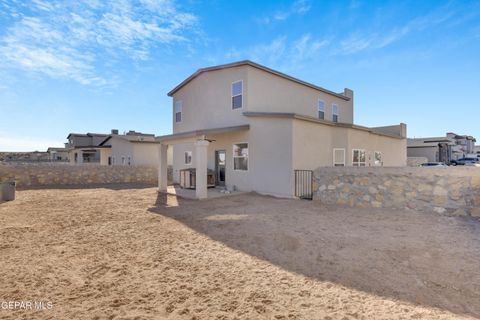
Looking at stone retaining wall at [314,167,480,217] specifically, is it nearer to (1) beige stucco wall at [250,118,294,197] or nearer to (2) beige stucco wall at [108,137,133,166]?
(1) beige stucco wall at [250,118,294,197]

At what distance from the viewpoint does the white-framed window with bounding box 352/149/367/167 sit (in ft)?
49.6

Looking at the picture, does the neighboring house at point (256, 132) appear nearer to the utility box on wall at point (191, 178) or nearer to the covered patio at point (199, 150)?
the covered patio at point (199, 150)

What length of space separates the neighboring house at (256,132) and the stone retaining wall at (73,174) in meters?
4.13

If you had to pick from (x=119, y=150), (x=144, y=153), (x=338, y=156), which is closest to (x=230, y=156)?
(x=338, y=156)

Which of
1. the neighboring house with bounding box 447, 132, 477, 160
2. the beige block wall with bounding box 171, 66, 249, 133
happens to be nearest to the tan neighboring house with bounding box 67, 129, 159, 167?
the beige block wall with bounding box 171, 66, 249, 133

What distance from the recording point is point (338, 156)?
14219mm

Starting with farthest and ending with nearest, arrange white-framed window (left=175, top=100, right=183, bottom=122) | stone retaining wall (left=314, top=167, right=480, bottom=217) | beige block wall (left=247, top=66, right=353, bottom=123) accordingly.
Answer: white-framed window (left=175, top=100, right=183, bottom=122) → beige block wall (left=247, top=66, right=353, bottom=123) → stone retaining wall (left=314, top=167, right=480, bottom=217)

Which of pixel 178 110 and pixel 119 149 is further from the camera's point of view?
pixel 119 149

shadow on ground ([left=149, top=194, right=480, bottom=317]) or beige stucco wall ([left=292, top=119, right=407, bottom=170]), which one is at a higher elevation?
beige stucco wall ([left=292, top=119, right=407, bottom=170])

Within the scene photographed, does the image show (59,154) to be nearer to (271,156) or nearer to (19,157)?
(19,157)

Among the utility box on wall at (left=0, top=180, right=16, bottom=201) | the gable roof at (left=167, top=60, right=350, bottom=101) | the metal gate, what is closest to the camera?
the utility box on wall at (left=0, top=180, right=16, bottom=201)

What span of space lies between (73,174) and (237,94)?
43.7 feet

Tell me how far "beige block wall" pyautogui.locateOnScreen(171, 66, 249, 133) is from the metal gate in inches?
154

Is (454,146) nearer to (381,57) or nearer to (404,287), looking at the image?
(381,57)
